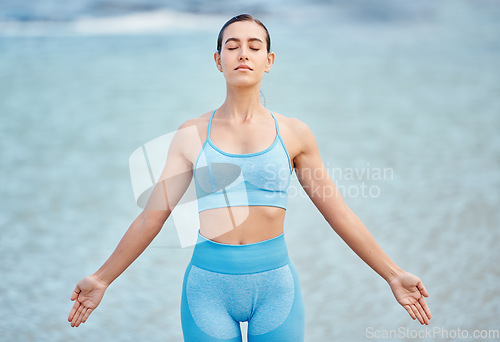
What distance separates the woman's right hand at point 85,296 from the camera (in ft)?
5.20

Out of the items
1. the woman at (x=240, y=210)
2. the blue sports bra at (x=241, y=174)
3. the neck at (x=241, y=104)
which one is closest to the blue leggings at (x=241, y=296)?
the woman at (x=240, y=210)

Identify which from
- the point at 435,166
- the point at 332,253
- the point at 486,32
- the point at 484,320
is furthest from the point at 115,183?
the point at 486,32

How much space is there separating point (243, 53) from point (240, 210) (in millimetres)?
386

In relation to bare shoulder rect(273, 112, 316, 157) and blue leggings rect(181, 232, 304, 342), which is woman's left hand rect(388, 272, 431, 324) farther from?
bare shoulder rect(273, 112, 316, 157)

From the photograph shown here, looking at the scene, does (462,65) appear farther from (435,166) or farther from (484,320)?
(484,320)

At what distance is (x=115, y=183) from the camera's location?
203 inches

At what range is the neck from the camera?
5.11ft

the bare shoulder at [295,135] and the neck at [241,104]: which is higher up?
the neck at [241,104]

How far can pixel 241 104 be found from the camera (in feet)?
5.15

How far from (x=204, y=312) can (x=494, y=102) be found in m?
5.76

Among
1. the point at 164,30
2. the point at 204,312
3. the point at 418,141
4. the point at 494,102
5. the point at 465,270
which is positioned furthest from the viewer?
the point at 164,30

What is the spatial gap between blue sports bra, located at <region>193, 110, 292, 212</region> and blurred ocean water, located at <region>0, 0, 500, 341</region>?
533 millimetres

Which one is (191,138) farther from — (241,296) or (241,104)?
(241,296)

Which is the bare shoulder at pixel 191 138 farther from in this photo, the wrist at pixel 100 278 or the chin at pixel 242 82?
the wrist at pixel 100 278
